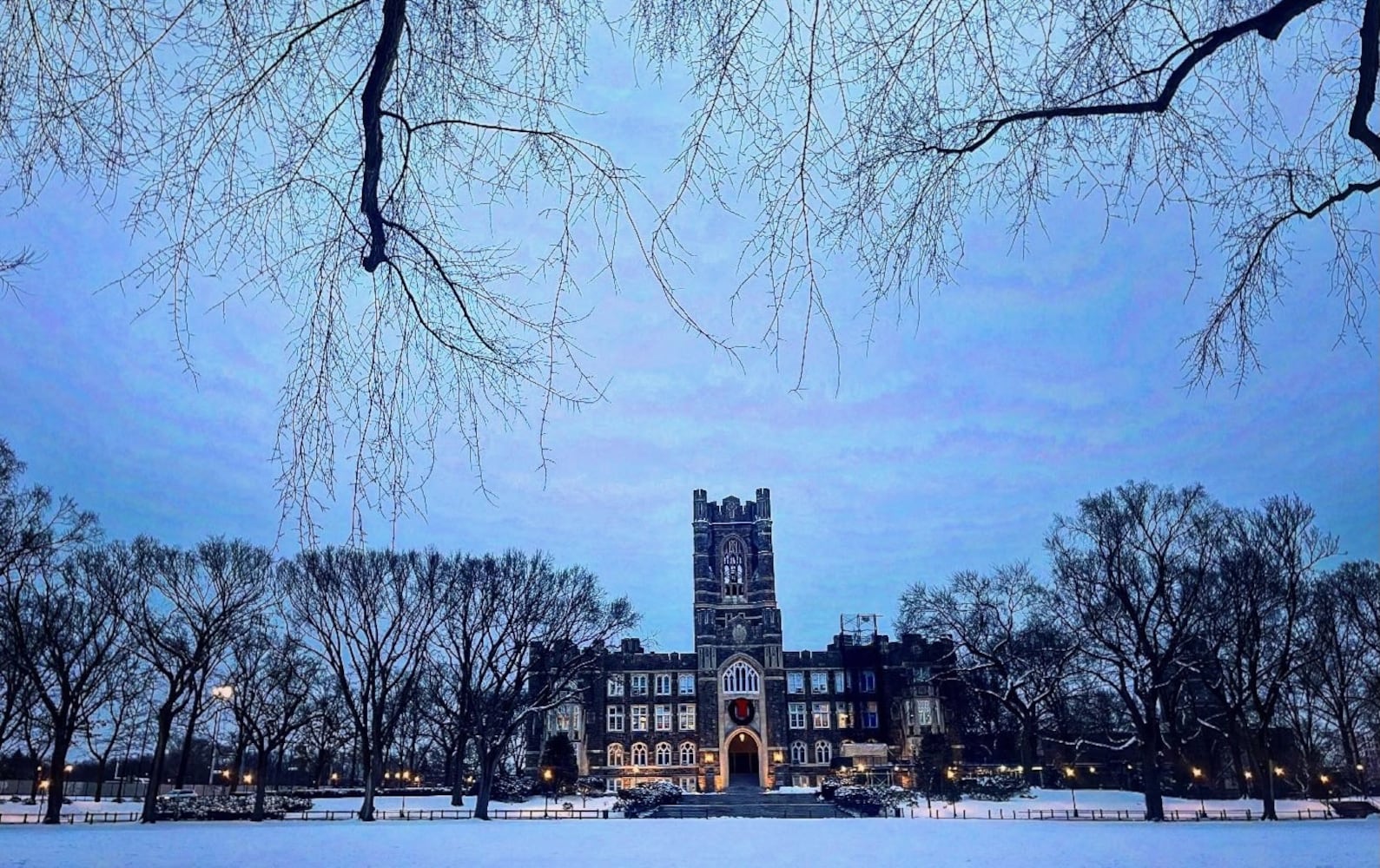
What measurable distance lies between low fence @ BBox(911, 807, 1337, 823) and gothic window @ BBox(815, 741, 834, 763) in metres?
21.0

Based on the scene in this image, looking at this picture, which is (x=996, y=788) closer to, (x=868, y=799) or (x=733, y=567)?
(x=868, y=799)

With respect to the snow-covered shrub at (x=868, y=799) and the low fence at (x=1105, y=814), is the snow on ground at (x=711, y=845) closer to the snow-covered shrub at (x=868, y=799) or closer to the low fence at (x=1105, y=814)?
the low fence at (x=1105, y=814)

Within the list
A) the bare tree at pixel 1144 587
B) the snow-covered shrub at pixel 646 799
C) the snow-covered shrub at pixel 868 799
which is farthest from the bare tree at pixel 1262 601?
the snow-covered shrub at pixel 646 799

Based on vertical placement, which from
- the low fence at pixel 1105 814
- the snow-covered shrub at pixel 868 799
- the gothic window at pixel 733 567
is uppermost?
the gothic window at pixel 733 567

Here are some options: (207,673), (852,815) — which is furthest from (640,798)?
(207,673)

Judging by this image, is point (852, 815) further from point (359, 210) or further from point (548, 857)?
point (359, 210)

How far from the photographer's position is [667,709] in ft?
198

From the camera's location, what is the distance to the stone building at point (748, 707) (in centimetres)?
5781

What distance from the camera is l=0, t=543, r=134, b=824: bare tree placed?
30.9m

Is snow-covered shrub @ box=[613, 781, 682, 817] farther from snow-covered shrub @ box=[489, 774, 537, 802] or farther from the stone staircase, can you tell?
snow-covered shrub @ box=[489, 774, 537, 802]

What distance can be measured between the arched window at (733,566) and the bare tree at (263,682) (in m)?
30.0

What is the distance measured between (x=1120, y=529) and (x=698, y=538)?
36.6 m

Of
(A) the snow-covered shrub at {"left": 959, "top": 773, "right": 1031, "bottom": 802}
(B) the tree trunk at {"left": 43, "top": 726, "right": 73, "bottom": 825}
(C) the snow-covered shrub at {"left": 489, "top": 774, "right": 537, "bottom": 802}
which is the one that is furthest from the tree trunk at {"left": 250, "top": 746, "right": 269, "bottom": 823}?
(A) the snow-covered shrub at {"left": 959, "top": 773, "right": 1031, "bottom": 802}

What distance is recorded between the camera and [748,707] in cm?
5866
